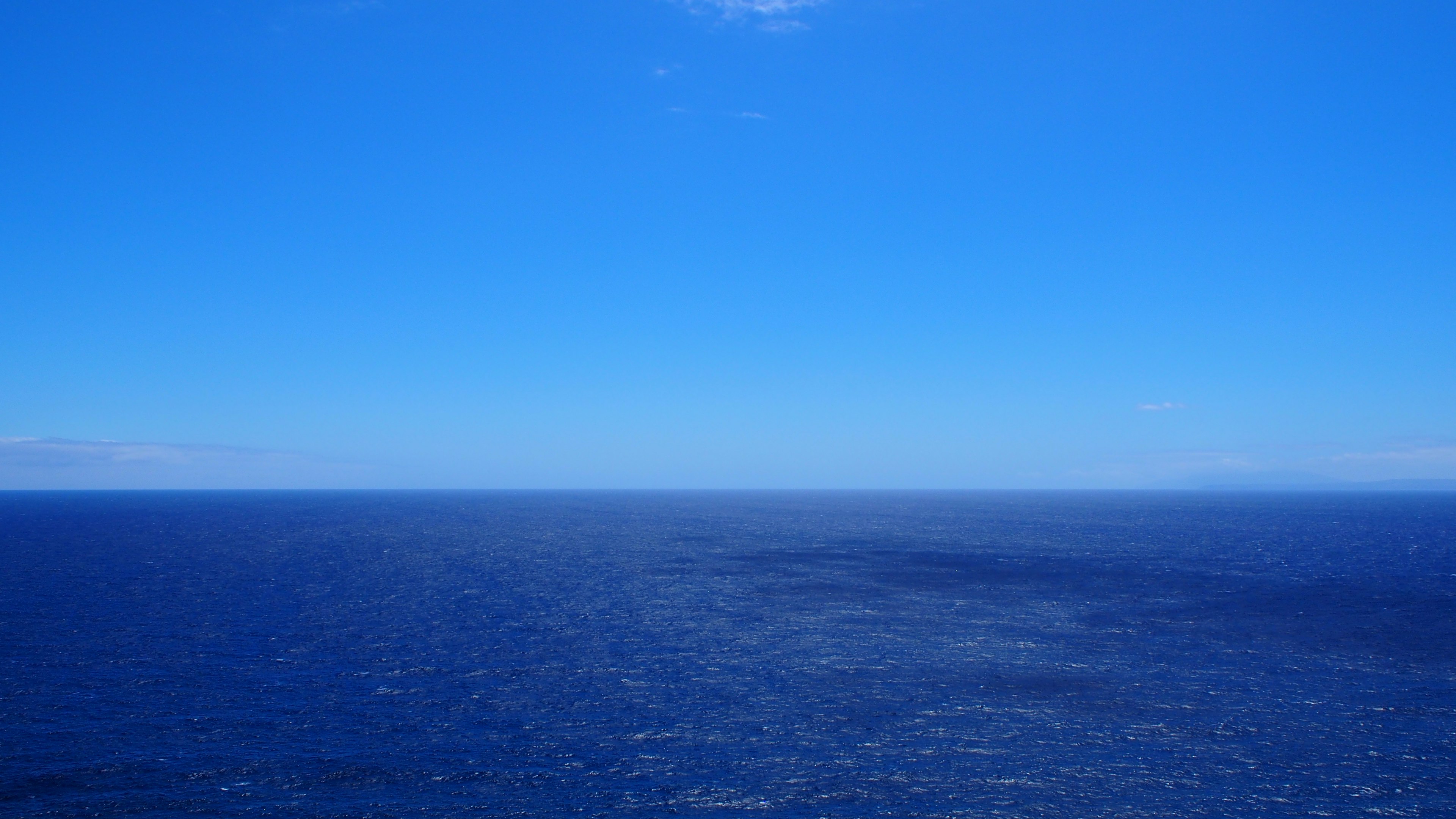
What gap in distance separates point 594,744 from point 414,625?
3389 cm

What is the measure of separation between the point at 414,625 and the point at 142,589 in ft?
126

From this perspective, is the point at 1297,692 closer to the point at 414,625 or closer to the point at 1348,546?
the point at 414,625

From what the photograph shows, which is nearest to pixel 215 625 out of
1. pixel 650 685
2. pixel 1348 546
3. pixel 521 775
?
pixel 650 685

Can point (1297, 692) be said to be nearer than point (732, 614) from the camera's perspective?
Yes

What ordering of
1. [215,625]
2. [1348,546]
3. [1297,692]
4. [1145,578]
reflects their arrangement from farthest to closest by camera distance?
[1348,546], [1145,578], [215,625], [1297,692]

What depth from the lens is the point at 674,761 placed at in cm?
4006

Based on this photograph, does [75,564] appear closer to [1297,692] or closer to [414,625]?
[414,625]

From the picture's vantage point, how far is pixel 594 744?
42031 millimetres

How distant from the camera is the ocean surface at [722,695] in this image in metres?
36.3

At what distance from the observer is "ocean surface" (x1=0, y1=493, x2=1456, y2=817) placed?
1431 inches

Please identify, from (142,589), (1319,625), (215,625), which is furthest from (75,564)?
(1319,625)

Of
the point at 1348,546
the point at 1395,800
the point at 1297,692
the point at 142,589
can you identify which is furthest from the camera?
the point at 1348,546

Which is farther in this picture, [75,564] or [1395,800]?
[75,564]

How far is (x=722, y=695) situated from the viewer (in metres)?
50.2
